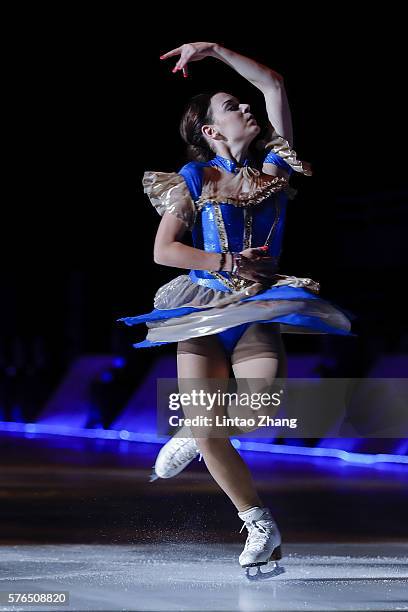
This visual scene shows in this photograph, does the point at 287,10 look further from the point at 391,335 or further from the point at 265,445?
the point at 391,335

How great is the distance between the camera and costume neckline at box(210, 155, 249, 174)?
13.2 feet

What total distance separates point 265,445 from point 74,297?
324 inches

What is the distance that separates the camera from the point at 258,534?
12.4 feet

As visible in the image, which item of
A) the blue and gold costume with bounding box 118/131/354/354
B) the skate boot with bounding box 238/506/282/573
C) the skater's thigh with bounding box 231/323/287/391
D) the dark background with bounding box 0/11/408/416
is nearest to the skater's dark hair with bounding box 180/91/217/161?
the blue and gold costume with bounding box 118/131/354/354

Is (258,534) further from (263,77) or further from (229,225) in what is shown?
(263,77)

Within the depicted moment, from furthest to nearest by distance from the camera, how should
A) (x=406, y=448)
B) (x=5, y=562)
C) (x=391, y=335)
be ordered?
(x=391, y=335) → (x=406, y=448) → (x=5, y=562)

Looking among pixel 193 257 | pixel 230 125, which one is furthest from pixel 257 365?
pixel 230 125

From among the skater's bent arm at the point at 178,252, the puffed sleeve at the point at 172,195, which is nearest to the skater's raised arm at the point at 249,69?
the puffed sleeve at the point at 172,195

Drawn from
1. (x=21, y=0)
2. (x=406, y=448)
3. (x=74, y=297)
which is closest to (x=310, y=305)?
(x=406, y=448)

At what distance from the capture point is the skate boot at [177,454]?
4031 millimetres

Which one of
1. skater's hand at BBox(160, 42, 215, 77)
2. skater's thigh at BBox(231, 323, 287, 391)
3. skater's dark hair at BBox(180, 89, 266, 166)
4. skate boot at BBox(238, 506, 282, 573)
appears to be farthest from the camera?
skater's dark hair at BBox(180, 89, 266, 166)

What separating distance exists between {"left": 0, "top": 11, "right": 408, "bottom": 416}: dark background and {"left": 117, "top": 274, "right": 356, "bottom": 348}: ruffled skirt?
5.72 meters

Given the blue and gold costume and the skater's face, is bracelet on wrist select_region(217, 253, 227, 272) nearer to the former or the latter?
the blue and gold costume

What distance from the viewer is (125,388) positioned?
1286 cm
